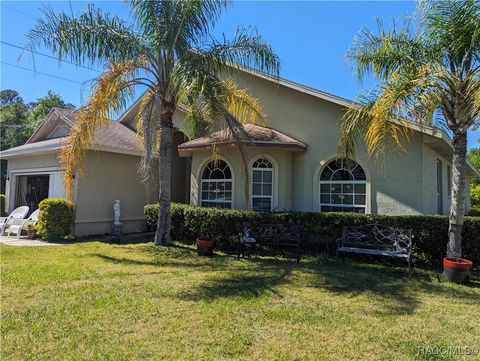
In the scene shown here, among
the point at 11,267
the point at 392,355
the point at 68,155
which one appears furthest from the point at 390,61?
the point at 11,267

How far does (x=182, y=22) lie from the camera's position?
10.0 m

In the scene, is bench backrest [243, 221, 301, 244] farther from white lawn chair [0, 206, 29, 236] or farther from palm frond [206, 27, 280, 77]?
white lawn chair [0, 206, 29, 236]

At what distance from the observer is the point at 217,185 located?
44.5 ft

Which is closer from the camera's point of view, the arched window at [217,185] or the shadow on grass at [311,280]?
the shadow on grass at [311,280]

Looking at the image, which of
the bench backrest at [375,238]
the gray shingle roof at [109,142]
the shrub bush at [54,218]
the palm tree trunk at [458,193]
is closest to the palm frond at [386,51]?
the palm tree trunk at [458,193]

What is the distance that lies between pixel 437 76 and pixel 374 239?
446 centimetres

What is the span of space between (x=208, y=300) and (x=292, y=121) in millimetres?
8719

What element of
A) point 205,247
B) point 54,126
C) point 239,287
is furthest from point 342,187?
point 54,126

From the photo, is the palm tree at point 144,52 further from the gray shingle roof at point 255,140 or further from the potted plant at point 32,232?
the potted plant at point 32,232

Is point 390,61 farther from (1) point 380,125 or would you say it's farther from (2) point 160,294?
(2) point 160,294

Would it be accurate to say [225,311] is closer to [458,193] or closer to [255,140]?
[458,193]

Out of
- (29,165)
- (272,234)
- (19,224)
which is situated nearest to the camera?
(272,234)

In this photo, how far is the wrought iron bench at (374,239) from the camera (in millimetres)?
8953

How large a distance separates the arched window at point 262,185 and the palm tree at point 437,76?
490 centimetres
